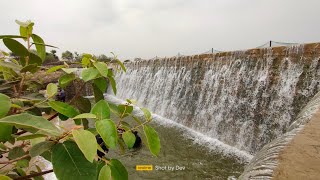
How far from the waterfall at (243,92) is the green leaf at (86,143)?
7350 mm

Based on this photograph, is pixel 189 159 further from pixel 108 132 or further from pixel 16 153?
pixel 108 132

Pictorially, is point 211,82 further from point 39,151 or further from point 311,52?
point 39,151

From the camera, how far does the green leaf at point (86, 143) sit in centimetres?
61

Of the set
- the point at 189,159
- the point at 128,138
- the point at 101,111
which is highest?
the point at 101,111

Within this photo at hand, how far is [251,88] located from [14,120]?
8884 mm

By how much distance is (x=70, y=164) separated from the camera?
0.67m

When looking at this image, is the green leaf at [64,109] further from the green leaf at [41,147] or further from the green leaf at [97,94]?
the green leaf at [97,94]

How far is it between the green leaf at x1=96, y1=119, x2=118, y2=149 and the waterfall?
23.8 feet

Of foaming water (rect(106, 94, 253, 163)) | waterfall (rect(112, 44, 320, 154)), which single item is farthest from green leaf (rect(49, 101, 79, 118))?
foaming water (rect(106, 94, 253, 163))

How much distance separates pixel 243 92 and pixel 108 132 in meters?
8.94

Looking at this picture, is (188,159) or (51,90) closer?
(51,90)

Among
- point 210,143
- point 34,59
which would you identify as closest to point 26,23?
point 34,59

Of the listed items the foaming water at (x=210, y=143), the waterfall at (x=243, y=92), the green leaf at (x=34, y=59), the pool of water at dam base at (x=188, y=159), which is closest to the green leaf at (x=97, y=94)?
the green leaf at (x=34, y=59)

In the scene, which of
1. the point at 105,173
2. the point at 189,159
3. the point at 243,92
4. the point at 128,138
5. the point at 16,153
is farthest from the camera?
the point at 243,92
